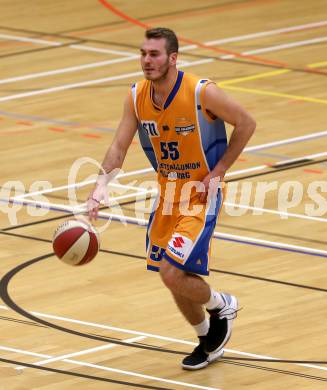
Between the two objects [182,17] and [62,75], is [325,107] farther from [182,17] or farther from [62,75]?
[182,17]

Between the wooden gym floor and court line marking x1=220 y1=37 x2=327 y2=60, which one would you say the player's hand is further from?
court line marking x1=220 y1=37 x2=327 y2=60

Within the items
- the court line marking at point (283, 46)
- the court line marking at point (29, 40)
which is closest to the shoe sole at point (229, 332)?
the court line marking at point (283, 46)

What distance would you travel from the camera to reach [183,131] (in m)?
10.4

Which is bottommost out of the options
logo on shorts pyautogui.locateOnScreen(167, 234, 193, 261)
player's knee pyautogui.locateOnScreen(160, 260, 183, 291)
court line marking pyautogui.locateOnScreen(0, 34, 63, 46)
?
court line marking pyautogui.locateOnScreen(0, 34, 63, 46)

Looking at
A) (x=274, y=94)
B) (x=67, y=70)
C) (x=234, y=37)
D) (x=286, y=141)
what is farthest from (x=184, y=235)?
(x=234, y=37)

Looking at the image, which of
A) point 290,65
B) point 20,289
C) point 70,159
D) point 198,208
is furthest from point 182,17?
point 198,208

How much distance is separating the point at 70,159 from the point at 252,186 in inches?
95.5

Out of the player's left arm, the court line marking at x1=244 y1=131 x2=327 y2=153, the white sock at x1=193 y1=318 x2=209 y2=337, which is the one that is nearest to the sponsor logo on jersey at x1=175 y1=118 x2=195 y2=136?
the player's left arm

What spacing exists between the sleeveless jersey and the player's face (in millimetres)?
235

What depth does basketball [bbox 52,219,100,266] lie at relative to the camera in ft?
33.9

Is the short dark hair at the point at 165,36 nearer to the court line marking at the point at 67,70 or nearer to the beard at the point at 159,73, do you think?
the beard at the point at 159,73

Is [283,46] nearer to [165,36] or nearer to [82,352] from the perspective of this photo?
[82,352]

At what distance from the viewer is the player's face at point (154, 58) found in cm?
1016

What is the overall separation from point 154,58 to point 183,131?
59cm
